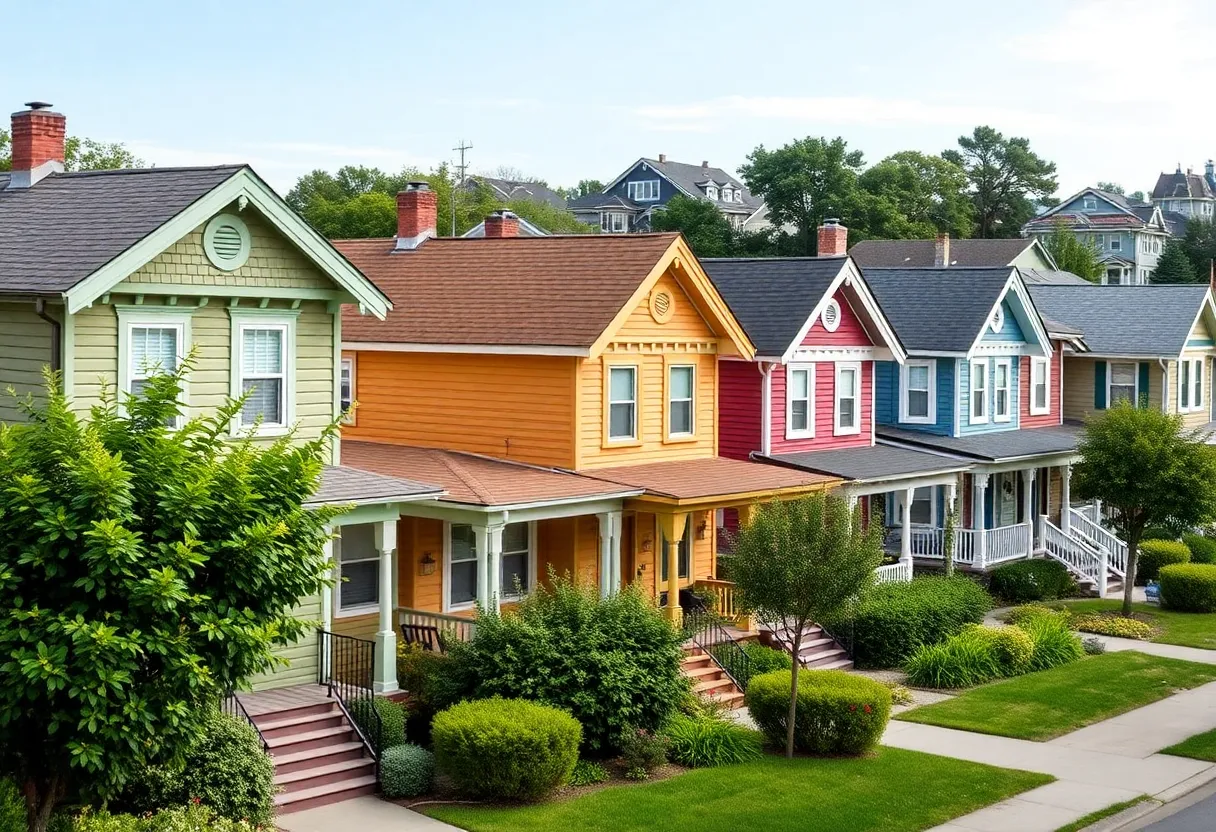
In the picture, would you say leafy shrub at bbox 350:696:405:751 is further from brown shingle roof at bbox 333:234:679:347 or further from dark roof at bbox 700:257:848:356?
dark roof at bbox 700:257:848:356

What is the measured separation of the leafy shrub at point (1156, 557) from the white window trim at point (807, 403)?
39.0 ft

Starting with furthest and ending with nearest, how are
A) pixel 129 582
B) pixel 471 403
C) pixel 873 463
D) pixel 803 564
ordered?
pixel 873 463 → pixel 471 403 → pixel 803 564 → pixel 129 582

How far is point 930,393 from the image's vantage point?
130 ft

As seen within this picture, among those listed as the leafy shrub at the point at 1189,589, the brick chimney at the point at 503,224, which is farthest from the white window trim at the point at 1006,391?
the brick chimney at the point at 503,224

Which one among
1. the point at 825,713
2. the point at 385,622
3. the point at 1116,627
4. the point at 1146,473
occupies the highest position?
the point at 1146,473

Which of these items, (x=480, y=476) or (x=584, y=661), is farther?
(x=480, y=476)

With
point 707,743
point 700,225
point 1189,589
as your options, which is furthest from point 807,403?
point 700,225

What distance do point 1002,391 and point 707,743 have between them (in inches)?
848

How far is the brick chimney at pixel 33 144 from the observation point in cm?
2448

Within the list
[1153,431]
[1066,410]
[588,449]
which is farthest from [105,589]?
[1066,410]

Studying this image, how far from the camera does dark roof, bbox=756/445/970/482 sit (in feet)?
107

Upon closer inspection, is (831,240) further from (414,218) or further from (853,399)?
(414,218)

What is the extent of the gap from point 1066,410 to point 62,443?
3829cm

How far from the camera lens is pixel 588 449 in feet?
93.1
